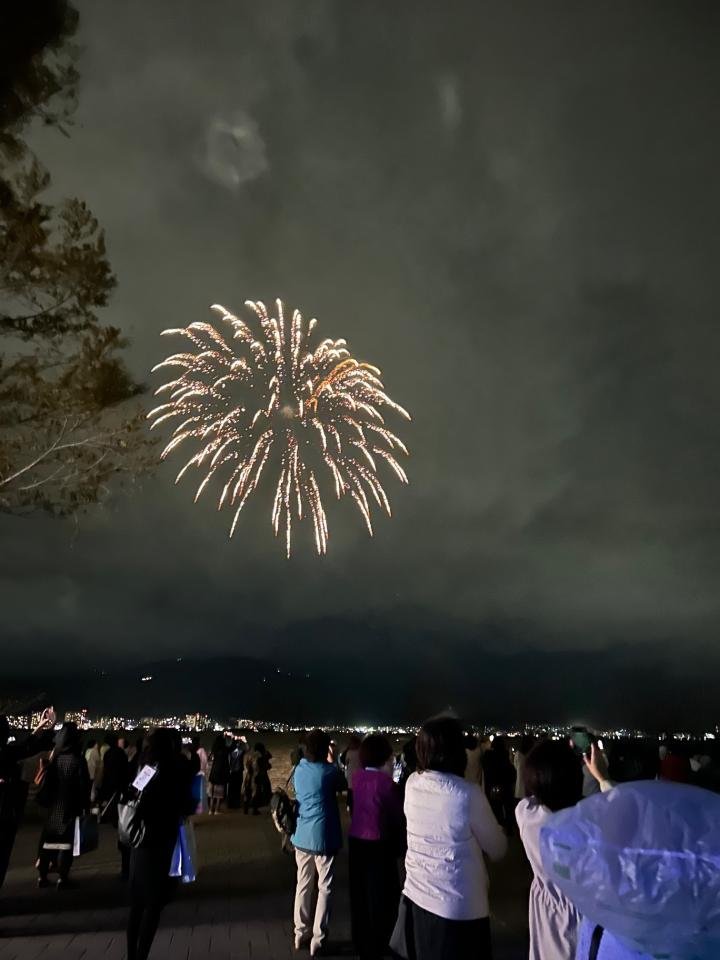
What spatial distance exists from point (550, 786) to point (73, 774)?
6489 millimetres

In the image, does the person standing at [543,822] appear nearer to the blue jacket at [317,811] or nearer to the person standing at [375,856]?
the person standing at [375,856]

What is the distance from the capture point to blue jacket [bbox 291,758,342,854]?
6062 millimetres

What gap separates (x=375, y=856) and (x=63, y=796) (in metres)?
4.38

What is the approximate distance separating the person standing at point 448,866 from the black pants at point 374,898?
1.61 meters

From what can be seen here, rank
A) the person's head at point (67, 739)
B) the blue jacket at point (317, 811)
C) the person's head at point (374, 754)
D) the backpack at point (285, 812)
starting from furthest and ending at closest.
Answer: the person's head at point (67, 739)
the backpack at point (285, 812)
the blue jacket at point (317, 811)
the person's head at point (374, 754)

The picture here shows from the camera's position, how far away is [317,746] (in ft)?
20.4

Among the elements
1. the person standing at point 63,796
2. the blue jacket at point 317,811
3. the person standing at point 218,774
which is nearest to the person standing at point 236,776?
the person standing at point 218,774

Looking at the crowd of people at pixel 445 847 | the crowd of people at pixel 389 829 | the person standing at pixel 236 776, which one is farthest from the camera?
the person standing at pixel 236 776

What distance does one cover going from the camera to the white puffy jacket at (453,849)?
360 centimetres

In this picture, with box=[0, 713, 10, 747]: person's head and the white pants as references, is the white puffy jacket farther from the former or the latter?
box=[0, 713, 10, 747]: person's head

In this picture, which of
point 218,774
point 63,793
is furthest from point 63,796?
point 218,774

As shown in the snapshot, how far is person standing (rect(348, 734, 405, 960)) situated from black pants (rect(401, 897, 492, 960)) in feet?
5.80

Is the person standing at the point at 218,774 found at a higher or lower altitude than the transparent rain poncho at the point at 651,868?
lower

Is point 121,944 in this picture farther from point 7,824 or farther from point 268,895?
point 268,895
